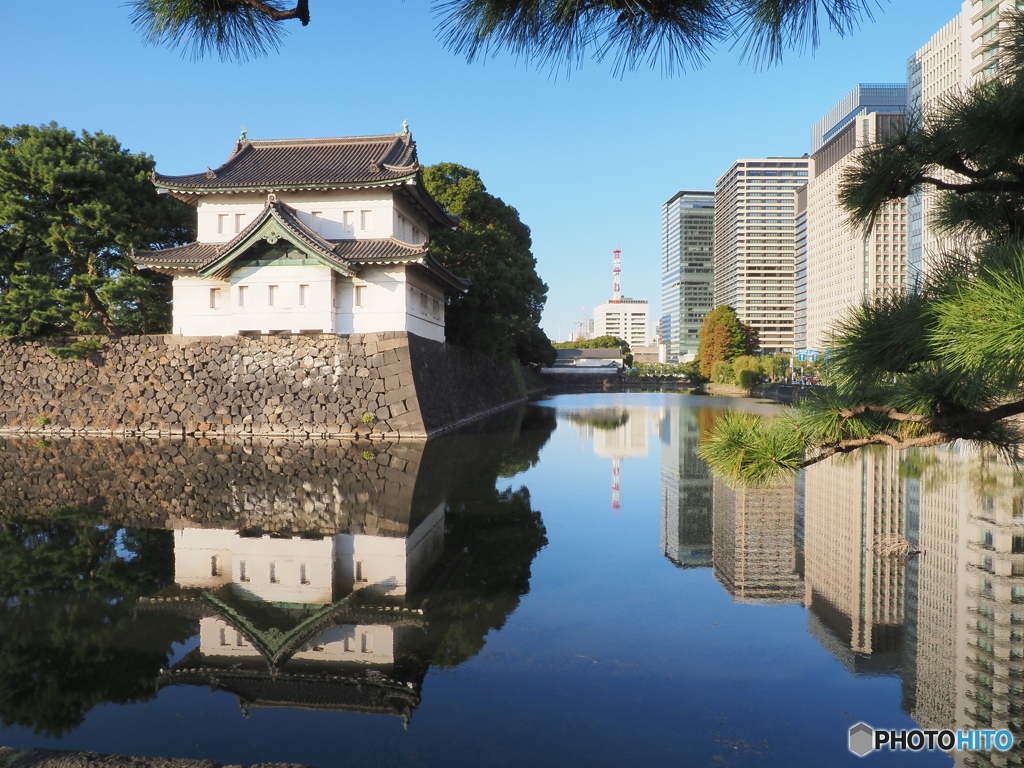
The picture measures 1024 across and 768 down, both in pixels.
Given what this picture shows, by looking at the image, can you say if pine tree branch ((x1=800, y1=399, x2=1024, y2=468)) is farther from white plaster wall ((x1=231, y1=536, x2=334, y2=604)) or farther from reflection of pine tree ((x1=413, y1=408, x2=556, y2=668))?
white plaster wall ((x1=231, y1=536, x2=334, y2=604))

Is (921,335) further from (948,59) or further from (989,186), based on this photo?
(948,59)

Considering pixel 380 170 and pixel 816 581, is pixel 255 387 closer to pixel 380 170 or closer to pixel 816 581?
pixel 380 170

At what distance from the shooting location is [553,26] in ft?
8.55

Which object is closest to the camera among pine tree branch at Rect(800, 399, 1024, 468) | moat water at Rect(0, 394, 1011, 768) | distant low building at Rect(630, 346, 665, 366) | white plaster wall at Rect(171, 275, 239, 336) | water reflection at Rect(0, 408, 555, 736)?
pine tree branch at Rect(800, 399, 1024, 468)

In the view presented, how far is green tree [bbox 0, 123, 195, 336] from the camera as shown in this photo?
56.6ft

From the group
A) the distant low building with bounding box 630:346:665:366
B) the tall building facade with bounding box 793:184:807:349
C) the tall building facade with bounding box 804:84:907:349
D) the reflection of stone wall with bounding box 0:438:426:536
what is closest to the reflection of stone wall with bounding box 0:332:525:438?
the reflection of stone wall with bounding box 0:438:426:536

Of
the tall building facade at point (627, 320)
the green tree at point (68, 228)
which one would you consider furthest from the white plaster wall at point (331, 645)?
the tall building facade at point (627, 320)

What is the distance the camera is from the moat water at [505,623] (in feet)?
10.1

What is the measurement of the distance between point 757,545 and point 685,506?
2.08 meters

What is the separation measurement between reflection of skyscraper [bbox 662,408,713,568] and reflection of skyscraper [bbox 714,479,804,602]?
145mm

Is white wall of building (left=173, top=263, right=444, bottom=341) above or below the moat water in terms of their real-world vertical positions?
above

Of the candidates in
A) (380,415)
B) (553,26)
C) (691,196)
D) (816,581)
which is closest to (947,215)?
(553,26)

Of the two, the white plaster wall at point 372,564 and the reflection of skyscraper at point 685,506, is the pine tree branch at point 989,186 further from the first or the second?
the white plaster wall at point 372,564

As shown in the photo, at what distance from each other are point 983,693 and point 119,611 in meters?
5.49
